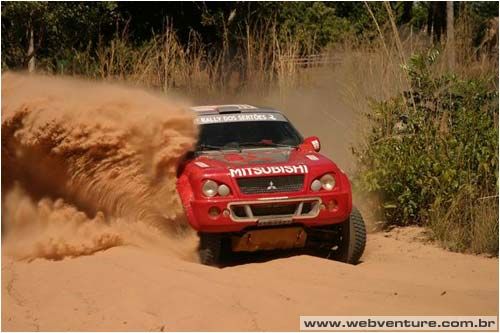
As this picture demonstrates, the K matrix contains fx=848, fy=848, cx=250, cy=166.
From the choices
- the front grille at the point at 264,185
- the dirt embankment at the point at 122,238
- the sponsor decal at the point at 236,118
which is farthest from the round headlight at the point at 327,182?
the sponsor decal at the point at 236,118

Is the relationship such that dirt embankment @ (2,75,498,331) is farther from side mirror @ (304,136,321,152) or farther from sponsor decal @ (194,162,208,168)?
side mirror @ (304,136,321,152)

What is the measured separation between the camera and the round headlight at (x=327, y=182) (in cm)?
816

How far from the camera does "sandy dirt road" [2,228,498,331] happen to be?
20.3 feet

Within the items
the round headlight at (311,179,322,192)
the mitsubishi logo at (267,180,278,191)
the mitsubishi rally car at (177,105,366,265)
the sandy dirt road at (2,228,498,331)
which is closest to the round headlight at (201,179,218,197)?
the mitsubishi rally car at (177,105,366,265)

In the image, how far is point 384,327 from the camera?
19.7 ft

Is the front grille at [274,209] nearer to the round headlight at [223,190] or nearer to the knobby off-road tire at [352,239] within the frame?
the round headlight at [223,190]

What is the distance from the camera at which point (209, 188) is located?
26.0 ft

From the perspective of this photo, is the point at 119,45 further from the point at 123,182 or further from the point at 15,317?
the point at 15,317

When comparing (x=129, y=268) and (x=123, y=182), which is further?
(x=123, y=182)

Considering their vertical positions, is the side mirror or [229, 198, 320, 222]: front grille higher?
the side mirror

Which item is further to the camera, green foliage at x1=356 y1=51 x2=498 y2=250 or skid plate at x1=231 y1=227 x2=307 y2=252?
green foliage at x1=356 y1=51 x2=498 y2=250

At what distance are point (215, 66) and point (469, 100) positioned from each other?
5.66 meters

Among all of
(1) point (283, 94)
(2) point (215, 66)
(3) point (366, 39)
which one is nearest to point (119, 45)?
(2) point (215, 66)

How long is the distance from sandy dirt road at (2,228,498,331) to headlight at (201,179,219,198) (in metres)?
0.66
